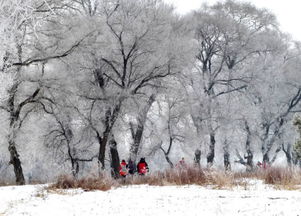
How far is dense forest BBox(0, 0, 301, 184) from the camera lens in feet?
68.1

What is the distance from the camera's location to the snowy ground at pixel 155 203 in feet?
22.5

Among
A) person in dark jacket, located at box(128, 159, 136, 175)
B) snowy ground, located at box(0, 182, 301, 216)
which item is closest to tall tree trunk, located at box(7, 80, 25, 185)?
person in dark jacket, located at box(128, 159, 136, 175)

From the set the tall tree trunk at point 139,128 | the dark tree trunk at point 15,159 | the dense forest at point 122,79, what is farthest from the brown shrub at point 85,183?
the tall tree trunk at point 139,128

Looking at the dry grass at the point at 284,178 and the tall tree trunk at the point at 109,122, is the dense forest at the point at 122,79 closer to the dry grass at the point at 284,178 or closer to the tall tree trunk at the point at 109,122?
the tall tree trunk at the point at 109,122

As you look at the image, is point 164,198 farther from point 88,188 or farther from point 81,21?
point 81,21

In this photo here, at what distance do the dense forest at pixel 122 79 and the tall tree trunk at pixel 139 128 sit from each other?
0.24ft

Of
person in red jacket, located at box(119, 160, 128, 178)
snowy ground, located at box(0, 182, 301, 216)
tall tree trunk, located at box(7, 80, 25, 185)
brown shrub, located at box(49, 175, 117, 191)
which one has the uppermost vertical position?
tall tree trunk, located at box(7, 80, 25, 185)

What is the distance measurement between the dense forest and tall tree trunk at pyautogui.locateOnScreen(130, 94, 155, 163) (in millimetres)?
73

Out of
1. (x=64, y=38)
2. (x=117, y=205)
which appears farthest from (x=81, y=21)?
(x=117, y=205)

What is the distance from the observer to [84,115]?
901 inches

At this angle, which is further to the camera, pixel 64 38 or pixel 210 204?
pixel 64 38

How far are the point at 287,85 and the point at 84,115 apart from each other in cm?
2043

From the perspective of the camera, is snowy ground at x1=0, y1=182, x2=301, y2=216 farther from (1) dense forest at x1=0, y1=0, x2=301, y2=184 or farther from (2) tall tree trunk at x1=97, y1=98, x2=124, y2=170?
(2) tall tree trunk at x1=97, y1=98, x2=124, y2=170

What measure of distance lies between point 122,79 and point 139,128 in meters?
3.52
